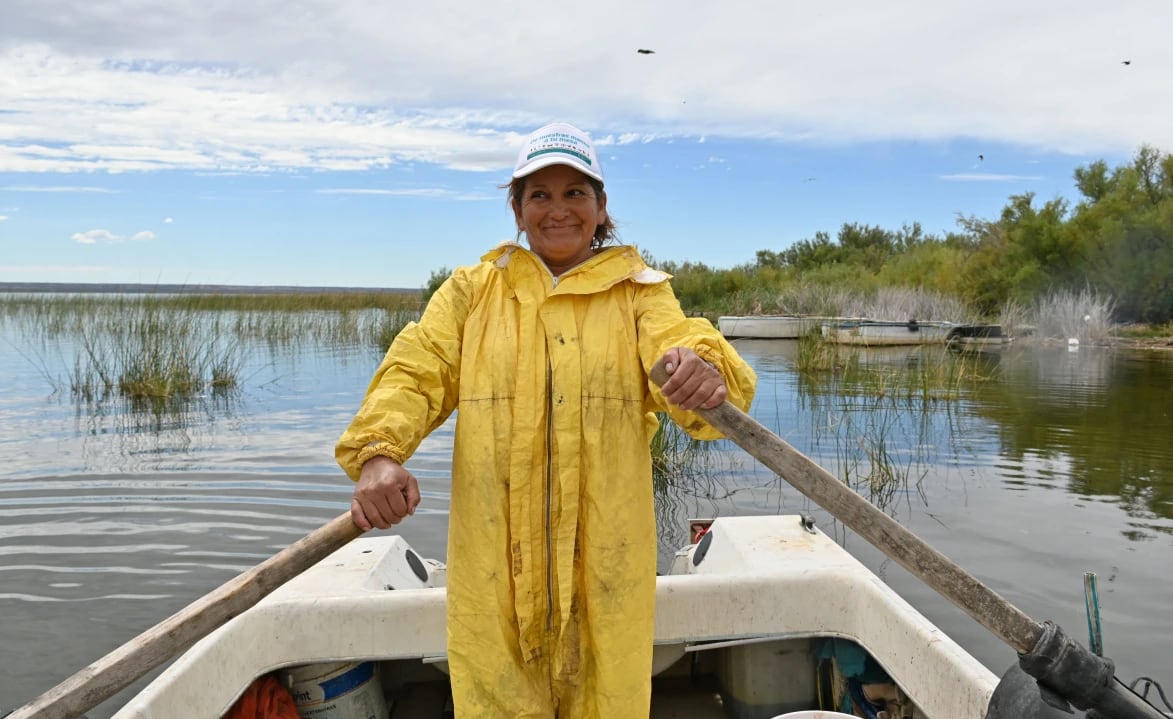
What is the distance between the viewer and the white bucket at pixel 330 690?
2896 mm

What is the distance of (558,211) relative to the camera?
6.77 ft

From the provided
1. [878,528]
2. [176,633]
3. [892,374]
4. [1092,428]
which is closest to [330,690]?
[176,633]

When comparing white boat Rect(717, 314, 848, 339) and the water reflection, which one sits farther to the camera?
white boat Rect(717, 314, 848, 339)

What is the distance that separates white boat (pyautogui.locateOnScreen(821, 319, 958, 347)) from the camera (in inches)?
833

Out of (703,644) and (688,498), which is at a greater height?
(703,644)

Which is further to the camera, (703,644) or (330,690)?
(703,644)

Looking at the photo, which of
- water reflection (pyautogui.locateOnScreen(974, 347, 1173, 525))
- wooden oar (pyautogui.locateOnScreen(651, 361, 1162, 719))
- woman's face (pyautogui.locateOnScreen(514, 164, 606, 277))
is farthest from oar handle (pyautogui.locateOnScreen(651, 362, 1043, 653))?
water reflection (pyautogui.locateOnScreen(974, 347, 1173, 525))

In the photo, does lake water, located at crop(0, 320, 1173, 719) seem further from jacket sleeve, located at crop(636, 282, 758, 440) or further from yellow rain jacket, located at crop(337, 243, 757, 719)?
jacket sleeve, located at crop(636, 282, 758, 440)

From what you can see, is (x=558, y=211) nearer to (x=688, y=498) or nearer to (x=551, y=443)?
(x=551, y=443)

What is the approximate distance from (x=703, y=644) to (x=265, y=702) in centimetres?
153

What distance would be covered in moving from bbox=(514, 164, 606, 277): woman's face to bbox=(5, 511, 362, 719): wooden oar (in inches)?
30.9

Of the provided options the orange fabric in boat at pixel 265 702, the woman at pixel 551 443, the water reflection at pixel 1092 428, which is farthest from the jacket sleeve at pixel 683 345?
the water reflection at pixel 1092 428

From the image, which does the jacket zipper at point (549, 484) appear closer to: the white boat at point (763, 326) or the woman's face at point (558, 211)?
the woman's face at point (558, 211)

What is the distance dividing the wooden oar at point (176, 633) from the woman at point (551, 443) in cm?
32
